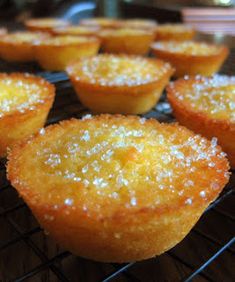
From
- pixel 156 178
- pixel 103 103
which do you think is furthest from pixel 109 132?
pixel 103 103

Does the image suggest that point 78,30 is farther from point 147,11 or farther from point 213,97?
point 213,97

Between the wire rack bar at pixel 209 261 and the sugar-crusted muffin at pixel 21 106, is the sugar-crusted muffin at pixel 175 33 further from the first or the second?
the wire rack bar at pixel 209 261

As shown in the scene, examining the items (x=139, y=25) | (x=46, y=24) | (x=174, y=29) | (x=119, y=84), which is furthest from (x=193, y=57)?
(x=46, y=24)

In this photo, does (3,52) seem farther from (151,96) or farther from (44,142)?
(44,142)

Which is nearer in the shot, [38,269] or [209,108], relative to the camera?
[38,269]

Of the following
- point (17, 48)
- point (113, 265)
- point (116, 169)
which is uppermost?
point (116, 169)

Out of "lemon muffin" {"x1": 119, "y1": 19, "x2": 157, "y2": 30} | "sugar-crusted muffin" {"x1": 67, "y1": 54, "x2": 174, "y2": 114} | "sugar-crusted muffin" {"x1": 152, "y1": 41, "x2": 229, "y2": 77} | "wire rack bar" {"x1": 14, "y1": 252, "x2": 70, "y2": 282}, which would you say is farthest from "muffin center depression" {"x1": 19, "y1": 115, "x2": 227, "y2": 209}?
"lemon muffin" {"x1": 119, "y1": 19, "x2": 157, "y2": 30}

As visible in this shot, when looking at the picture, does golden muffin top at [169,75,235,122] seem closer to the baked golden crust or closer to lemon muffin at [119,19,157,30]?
the baked golden crust
